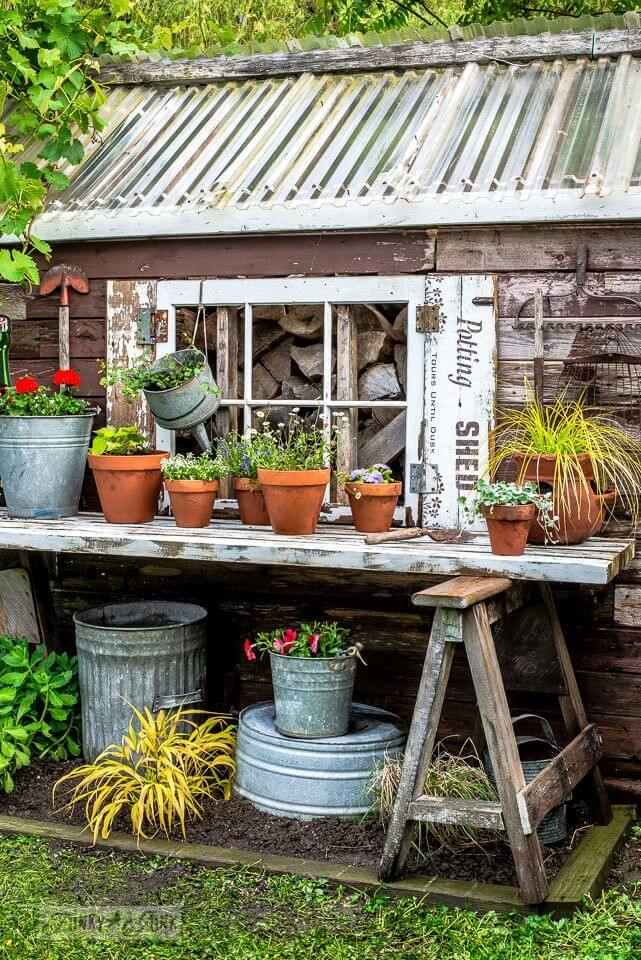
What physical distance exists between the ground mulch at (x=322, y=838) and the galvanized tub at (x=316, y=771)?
0.06 m

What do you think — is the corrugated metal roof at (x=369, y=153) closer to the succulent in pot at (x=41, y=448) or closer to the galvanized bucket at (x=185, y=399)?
the galvanized bucket at (x=185, y=399)

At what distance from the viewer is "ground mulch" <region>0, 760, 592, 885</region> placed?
393 centimetres

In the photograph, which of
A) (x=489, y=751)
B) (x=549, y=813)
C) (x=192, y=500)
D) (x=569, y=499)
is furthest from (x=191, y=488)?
(x=549, y=813)

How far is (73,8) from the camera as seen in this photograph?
204 inches

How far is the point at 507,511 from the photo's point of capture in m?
3.80

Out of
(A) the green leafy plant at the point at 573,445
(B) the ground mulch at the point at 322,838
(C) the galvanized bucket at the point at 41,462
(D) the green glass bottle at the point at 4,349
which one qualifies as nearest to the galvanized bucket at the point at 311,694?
(B) the ground mulch at the point at 322,838

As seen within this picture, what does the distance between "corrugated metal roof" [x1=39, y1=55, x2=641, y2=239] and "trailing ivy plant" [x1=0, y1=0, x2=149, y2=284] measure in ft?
0.54

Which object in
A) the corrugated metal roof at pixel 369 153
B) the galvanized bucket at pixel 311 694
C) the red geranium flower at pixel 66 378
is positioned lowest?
the galvanized bucket at pixel 311 694

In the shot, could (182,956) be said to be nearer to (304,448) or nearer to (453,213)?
(304,448)

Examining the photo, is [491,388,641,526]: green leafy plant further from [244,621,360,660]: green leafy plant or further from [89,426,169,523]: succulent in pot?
[89,426,169,523]: succulent in pot

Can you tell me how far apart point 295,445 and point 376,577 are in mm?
778

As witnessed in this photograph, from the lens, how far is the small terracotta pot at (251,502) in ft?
15.3

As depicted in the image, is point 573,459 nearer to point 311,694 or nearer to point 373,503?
point 373,503

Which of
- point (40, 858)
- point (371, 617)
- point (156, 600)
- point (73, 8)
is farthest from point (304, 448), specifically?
point (73, 8)
